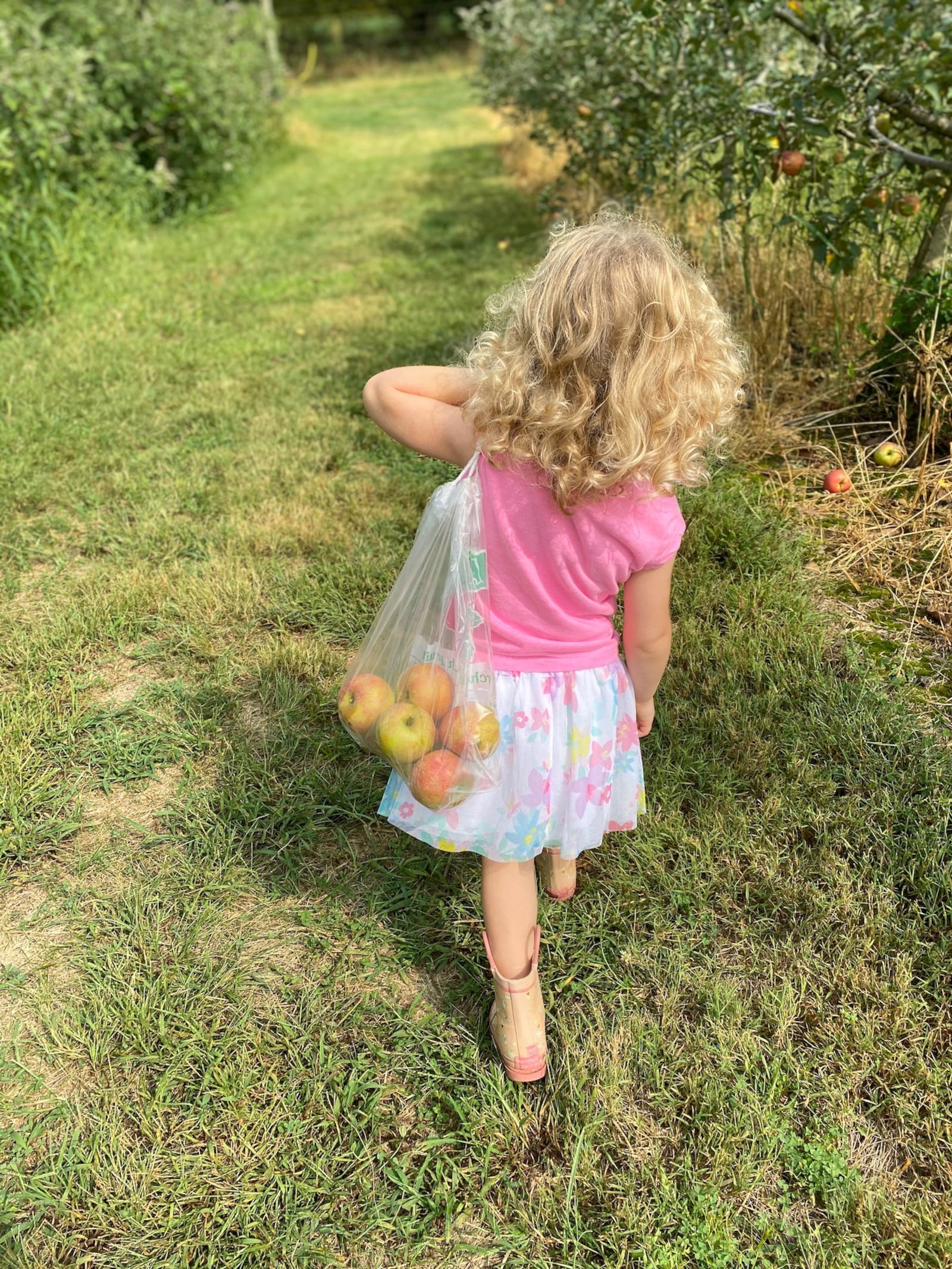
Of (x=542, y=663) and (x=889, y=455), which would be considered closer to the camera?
(x=542, y=663)

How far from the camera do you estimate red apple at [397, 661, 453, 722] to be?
4.98 feet

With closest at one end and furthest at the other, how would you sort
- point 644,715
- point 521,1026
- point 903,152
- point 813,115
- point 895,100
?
point 521,1026 < point 644,715 < point 903,152 < point 895,100 < point 813,115

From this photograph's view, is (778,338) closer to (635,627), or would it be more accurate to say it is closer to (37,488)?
(635,627)

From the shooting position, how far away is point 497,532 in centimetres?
147

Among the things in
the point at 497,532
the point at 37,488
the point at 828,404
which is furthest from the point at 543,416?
the point at 37,488

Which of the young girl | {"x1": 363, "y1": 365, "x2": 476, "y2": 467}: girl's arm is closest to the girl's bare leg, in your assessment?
the young girl

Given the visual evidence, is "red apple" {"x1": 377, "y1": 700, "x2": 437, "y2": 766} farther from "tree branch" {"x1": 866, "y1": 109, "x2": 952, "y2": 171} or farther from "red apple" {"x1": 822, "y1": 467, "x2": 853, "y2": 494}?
"tree branch" {"x1": 866, "y1": 109, "x2": 952, "y2": 171}

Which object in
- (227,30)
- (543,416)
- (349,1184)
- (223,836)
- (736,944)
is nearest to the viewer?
(543,416)

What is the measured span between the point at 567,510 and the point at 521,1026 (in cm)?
88

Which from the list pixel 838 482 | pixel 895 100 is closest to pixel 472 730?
pixel 838 482

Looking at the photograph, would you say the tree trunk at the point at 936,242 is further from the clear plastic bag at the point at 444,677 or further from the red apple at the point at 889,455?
the clear plastic bag at the point at 444,677

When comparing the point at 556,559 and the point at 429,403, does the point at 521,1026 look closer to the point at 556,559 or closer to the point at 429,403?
the point at 556,559

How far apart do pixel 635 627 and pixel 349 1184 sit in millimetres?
1008

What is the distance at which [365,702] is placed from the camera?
1.58m
